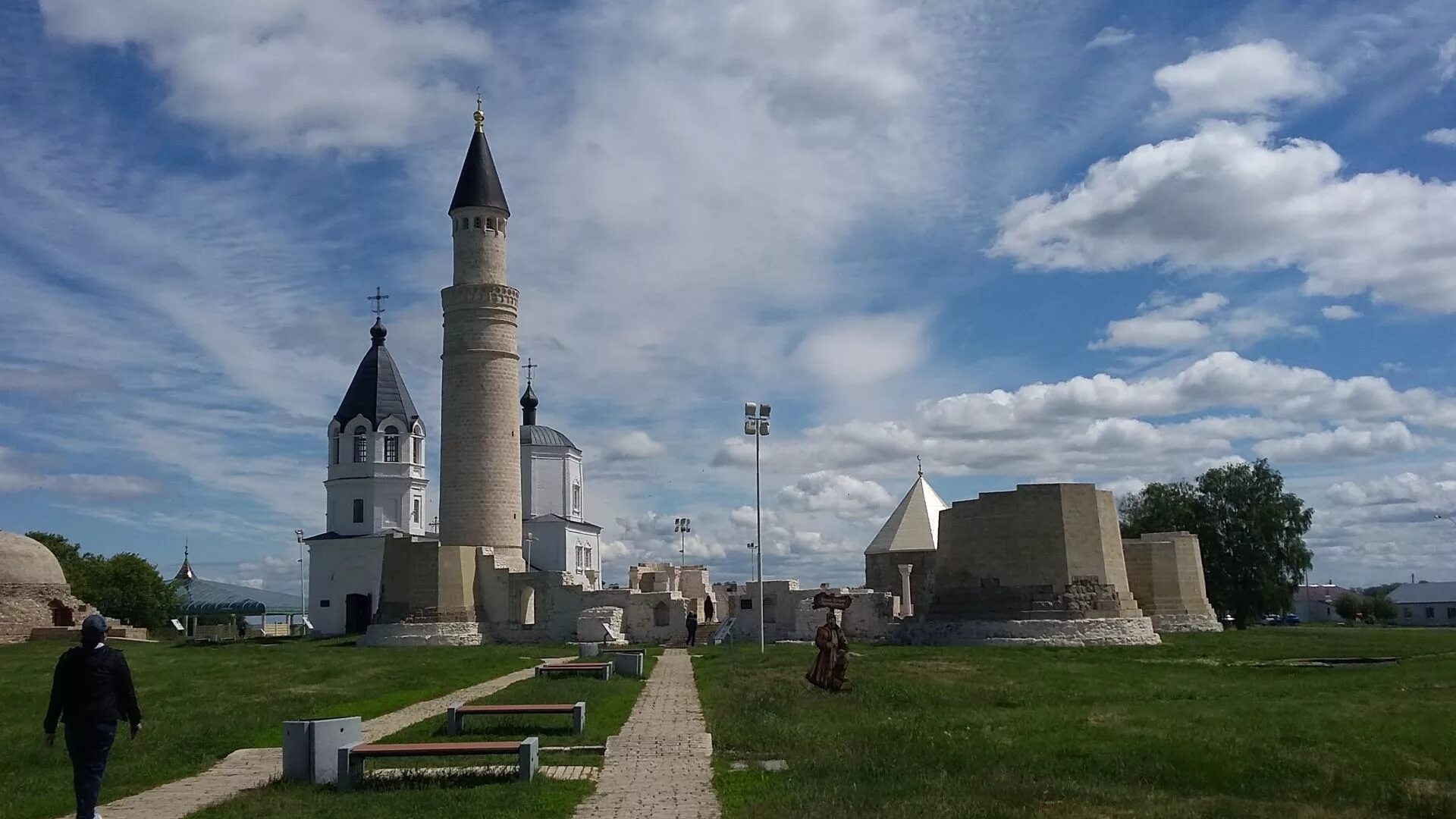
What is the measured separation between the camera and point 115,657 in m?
8.97

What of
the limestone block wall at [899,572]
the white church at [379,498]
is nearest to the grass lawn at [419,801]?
the limestone block wall at [899,572]

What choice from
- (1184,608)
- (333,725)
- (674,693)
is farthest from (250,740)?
(1184,608)

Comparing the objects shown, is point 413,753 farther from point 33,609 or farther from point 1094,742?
point 33,609

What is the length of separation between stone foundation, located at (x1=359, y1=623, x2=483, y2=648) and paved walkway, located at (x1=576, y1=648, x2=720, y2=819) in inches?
920

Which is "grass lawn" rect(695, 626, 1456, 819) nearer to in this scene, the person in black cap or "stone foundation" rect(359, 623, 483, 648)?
the person in black cap

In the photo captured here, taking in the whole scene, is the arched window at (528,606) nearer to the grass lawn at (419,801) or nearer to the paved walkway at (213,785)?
the paved walkway at (213,785)

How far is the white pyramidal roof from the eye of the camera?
4628cm

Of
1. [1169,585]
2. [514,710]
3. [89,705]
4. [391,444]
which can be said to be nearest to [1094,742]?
[514,710]

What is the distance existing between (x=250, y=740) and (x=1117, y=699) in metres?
11.2

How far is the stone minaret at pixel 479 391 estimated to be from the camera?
43.0 meters

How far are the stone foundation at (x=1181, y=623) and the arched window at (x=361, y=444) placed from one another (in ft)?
114

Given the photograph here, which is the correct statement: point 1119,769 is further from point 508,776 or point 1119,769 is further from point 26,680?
point 26,680

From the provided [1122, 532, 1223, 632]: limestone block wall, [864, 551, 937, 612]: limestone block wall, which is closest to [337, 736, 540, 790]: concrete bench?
[1122, 532, 1223, 632]: limestone block wall

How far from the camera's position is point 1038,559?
3416 cm
